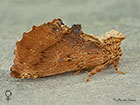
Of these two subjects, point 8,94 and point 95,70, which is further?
point 95,70

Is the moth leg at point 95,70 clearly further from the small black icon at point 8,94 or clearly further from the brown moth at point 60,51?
the small black icon at point 8,94

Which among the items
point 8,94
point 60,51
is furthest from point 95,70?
point 8,94

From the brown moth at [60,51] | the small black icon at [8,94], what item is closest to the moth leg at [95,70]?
the brown moth at [60,51]

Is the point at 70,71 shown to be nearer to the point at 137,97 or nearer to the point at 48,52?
the point at 48,52

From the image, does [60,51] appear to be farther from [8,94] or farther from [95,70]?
[8,94]

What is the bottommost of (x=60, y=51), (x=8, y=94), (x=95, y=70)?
(x=8, y=94)

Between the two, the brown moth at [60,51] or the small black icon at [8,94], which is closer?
the small black icon at [8,94]

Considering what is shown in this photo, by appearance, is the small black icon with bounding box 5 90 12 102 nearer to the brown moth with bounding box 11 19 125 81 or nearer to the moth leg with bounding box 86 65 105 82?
the brown moth with bounding box 11 19 125 81

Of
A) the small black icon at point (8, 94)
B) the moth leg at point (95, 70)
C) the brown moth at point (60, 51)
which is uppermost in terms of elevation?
the brown moth at point (60, 51)

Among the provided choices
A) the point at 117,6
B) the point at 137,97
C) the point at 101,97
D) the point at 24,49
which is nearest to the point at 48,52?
the point at 24,49
